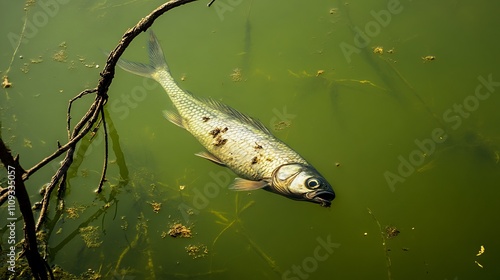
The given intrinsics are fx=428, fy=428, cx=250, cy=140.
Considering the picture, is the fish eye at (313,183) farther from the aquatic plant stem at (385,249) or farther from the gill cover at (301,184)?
the aquatic plant stem at (385,249)

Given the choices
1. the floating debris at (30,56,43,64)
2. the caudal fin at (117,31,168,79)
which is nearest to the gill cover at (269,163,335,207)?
the caudal fin at (117,31,168,79)

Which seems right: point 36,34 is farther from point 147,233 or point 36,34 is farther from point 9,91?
point 147,233

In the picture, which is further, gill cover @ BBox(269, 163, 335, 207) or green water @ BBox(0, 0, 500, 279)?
green water @ BBox(0, 0, 500, 279)

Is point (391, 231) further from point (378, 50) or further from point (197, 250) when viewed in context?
point (378, 50)

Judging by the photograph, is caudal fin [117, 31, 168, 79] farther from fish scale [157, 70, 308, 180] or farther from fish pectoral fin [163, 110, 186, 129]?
fish pectoral fin [163, 110, 186, 129]

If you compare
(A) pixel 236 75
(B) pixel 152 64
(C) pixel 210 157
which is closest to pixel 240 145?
(C) pixel 210 157

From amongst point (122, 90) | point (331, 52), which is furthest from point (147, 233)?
point (331, 52)
